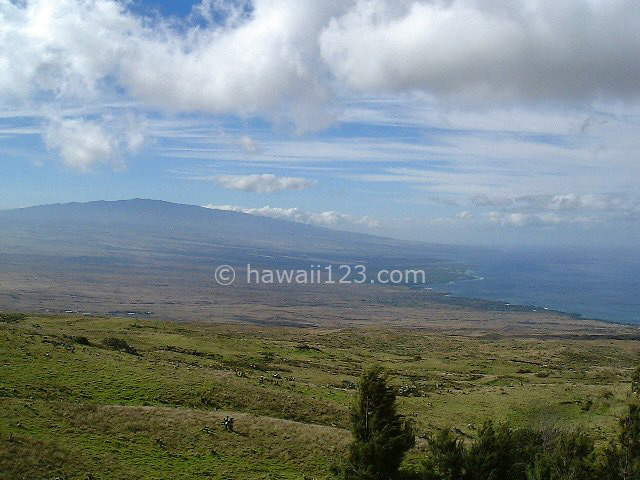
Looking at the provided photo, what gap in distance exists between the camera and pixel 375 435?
21.8 metres

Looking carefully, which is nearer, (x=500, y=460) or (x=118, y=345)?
(x=500, y=460)

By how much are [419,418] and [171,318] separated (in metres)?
138

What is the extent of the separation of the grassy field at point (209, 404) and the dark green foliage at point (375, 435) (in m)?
3.74

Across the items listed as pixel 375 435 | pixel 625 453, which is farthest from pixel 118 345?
pixel 625 453

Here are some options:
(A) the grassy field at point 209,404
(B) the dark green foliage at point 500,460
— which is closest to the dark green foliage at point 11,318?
(A) the grassy field at point 209,404

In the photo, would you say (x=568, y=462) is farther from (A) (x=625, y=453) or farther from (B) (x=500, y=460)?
(A) (x=625, y=453)

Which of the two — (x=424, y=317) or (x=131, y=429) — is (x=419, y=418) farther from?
(x=424, y=317)

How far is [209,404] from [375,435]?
14.2 meters

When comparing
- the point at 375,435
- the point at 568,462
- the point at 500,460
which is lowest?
the point at 500,460

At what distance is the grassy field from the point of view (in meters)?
24.3

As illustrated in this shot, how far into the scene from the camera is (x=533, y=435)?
27031mm

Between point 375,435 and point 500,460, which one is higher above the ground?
point 375,435

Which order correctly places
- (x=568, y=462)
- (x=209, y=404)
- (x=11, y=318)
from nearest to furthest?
(x=568, y=462) < (x=209, y=404) < (x=11, y=318)

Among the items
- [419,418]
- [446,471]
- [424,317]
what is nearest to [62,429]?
[446,471]
